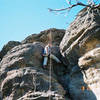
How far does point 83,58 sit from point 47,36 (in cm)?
623

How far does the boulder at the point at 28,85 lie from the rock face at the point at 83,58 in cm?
108

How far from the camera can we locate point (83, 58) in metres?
10.9

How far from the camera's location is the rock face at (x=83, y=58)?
10.0 metres

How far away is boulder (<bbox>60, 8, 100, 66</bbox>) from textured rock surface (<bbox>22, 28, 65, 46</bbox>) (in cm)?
356

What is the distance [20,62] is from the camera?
11672 millimetres

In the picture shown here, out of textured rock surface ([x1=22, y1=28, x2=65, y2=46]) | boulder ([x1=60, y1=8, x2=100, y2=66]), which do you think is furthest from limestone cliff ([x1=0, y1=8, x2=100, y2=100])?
textured rock surface ([x1=22, y1=28, x2=65, y2=46])

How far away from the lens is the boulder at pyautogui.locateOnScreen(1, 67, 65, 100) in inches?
381

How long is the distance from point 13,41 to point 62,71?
589cm

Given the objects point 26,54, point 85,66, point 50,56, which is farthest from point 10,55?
point 85,66

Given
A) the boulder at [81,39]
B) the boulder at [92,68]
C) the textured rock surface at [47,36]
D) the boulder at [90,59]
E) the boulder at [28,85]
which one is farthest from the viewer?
the textured rock surface at [47,36]

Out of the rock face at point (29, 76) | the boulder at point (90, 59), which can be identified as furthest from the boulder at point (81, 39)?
the rock face at point (29, 76)

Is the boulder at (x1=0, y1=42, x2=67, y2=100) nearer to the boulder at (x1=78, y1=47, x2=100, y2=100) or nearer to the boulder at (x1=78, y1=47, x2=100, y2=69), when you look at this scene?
the boulder at (x1=78, y1=47, x2=100, y2=100)

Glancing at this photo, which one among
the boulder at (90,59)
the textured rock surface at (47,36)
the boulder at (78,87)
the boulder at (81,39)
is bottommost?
the boulder at (78,87)

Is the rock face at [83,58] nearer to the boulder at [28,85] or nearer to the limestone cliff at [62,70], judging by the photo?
the limestone cliff at [62,70]
